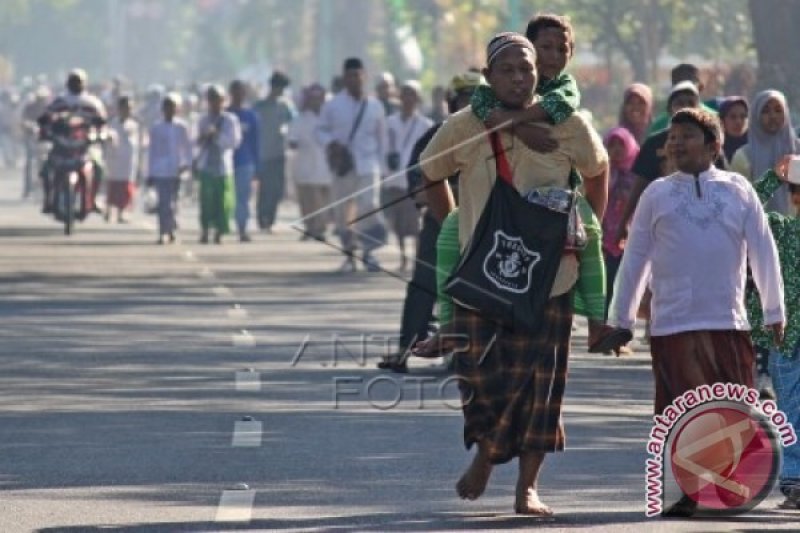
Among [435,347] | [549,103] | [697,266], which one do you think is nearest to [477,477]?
[435,347]

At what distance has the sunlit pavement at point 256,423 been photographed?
10969mm

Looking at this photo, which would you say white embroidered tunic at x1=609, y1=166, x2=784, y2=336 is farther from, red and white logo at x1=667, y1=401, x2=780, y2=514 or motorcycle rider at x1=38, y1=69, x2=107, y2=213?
motorcycle rider at x1=38, y1=69, x2=107, y2=213

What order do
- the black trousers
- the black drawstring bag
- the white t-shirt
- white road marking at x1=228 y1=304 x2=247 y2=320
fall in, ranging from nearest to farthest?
the black drawstring bag < the black trousers < white road marking at x1=228 y1=304 x2=247 y2=320 < the white t-shirt

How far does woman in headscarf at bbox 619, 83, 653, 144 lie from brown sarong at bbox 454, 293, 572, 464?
9.05 metres

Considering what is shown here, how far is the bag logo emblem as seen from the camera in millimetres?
10672

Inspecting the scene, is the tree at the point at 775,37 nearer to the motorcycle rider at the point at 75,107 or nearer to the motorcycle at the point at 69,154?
the motorcycle rider at the point at 75,107

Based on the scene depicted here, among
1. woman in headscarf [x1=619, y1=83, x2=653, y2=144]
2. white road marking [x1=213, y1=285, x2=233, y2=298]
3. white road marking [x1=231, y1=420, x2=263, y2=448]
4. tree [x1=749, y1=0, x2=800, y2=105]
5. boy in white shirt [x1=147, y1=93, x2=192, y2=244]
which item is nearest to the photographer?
white road marking [x1=231, y1=420, x2=263, y2=448]

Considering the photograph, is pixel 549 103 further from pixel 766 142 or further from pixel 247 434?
pixel 766 142

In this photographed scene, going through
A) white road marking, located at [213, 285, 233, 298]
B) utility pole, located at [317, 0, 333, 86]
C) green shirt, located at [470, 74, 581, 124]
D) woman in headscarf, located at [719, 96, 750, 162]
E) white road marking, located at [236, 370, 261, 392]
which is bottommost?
utility pole, located at [317, 0, 333, 86]

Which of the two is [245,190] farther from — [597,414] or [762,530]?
[762,530]

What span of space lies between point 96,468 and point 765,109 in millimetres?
4534

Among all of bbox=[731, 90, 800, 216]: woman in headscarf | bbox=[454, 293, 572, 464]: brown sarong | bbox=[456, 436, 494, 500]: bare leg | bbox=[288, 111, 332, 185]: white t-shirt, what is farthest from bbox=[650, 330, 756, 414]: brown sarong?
bbox=[288, 111, 332, 185]: white t-shirt

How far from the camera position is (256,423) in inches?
563

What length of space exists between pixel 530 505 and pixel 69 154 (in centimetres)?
2402
